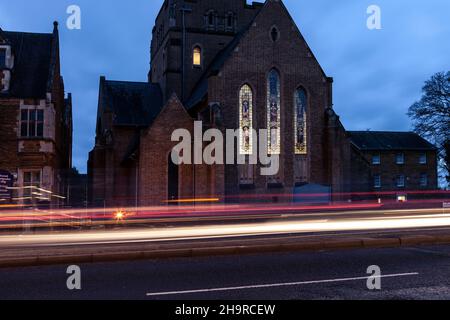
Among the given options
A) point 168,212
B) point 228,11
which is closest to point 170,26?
point 228,11

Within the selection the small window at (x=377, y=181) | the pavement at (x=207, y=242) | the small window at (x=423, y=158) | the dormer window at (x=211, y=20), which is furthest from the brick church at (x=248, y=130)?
the small window at (x=423, y=158)

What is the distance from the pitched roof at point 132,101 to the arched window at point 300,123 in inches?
449

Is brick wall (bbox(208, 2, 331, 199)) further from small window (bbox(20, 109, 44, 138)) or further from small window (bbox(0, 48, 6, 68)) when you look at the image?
small window (bbox(0, 48, 6, 68))

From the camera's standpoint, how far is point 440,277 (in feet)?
30.8

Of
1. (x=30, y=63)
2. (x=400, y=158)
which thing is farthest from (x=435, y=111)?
(x=30, y=63)

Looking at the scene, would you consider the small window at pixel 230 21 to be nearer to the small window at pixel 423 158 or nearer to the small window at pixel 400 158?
the small window at pixel 400 158

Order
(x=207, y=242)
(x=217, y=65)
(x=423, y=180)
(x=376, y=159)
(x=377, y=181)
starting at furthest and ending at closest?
(x=423, y=180), (x=376, y=159), (x=377, y=181), (x=217, y=65), (x=207, y=242)

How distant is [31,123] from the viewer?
30500 mm

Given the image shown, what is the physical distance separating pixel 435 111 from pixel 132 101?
3465cm

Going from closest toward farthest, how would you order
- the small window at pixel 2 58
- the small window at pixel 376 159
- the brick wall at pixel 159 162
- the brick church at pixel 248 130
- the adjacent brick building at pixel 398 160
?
the small window at pixel 2 58 → the brick wall at pixel 159 162 → the brick church at pixel 248 130 → the adjacent brick building at pixel 398 160 → the small window at pixel 376 159

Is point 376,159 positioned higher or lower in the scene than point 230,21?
lower

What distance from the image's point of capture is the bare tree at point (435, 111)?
55781mm

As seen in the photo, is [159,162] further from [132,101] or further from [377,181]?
[377,181]

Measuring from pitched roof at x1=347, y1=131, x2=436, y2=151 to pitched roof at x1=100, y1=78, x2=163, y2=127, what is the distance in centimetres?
2837
